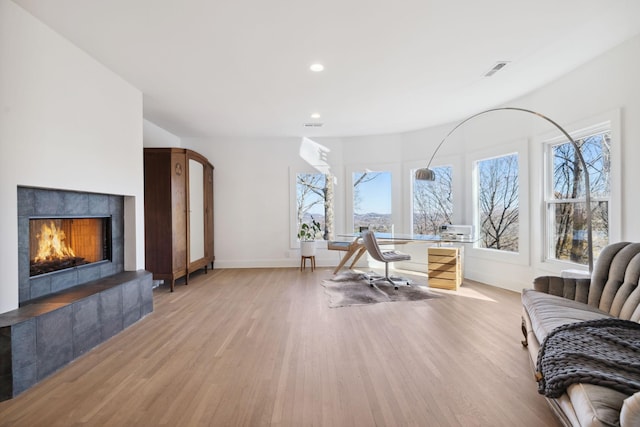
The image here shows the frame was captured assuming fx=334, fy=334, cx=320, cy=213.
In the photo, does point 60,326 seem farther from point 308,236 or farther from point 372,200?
point 372,200

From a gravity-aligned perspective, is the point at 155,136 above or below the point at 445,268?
above

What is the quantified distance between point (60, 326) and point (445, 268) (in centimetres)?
433

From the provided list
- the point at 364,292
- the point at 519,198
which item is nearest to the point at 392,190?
the point at 519,198

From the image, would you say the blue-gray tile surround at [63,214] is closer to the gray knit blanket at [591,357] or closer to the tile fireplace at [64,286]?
the tile fireplace at [64,286]

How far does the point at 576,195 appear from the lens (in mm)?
3799

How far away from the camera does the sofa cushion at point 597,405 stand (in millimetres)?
1176

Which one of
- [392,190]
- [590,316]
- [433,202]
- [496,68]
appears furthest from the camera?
[392,190]

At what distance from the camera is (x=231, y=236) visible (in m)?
6.55

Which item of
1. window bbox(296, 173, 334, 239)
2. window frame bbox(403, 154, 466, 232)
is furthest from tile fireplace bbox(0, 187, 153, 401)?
window frame bbox(403, 154, 466, 232)

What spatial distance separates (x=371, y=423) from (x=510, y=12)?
2.91 meters

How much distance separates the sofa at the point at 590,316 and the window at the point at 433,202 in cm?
317

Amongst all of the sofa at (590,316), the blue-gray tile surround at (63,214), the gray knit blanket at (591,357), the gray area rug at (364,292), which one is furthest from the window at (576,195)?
the blue-gray tile surround at (63,214)

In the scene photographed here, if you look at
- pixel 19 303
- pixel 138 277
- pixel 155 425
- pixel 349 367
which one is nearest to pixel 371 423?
pixel 349 367

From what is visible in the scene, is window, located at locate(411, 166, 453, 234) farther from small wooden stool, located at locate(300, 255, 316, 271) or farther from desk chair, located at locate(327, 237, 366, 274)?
small wooden stool, located at locate(300, 255, 316, 271)
